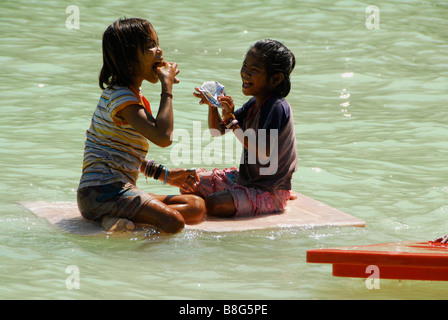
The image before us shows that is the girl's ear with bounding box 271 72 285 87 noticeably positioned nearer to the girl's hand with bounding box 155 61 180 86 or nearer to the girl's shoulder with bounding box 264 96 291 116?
the girl's shoulder with bounding box 264 96 291 116

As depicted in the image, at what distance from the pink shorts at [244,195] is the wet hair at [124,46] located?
0.94 m

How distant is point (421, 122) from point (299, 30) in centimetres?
429

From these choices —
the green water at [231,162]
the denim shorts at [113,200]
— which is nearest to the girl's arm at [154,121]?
the denim shorts at [113,200]

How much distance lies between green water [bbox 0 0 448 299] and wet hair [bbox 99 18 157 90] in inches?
40.4

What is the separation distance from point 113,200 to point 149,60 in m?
0.90

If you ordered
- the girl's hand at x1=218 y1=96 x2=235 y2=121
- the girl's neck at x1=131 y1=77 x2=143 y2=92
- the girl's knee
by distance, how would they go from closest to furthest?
the girl's neck at x1=131 y1=77 x2=143 y2=92
the girl's hand at x1=218 y1=96 x2=235 y2=121
the girl's knee

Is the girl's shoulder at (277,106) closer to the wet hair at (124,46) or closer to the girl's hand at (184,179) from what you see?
the girl's hand at (184,179)

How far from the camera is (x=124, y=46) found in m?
4.60

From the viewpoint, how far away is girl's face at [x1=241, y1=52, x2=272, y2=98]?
A: 16.3 ft

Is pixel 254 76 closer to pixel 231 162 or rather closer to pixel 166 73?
pixel 166 73

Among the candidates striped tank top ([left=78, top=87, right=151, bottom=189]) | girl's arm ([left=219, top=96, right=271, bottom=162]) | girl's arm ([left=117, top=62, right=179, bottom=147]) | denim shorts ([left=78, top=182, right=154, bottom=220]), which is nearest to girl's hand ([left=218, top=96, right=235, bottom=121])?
girl's arm ([left=219, top=96, right=271, bottom=162])

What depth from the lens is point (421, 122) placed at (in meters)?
8.05

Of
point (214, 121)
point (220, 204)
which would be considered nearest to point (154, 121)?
point (214, 121)
